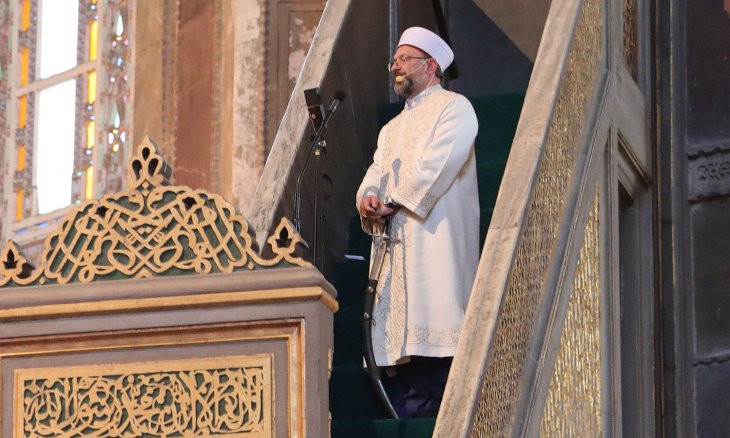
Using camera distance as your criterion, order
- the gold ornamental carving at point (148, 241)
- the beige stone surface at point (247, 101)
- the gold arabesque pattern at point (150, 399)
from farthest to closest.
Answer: the beige stone surface at point (247, 101), the gold ornamental carving at point (148, 241), the gold arabesque pattern at point (150, 399)

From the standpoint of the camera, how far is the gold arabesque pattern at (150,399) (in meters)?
3.72

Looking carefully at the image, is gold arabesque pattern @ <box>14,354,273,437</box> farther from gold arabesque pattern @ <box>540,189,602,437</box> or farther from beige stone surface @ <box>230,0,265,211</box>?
beige stone surface @ <box>230,0,265,211</box>

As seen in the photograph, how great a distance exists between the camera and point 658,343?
7613 mm

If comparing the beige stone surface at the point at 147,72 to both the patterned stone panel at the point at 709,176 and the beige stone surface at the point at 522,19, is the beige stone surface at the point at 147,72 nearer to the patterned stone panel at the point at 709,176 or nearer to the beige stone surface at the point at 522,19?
the beige stone surface at the point at 522,19

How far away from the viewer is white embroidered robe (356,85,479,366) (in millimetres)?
6355

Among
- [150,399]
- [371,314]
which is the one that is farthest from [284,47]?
[150,399]

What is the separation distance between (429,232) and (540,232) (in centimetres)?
66

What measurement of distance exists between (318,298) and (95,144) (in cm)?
653

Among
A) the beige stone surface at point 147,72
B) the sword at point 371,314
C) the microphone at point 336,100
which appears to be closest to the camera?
the sword at point 371,314

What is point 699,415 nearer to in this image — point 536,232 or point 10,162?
point 536,232

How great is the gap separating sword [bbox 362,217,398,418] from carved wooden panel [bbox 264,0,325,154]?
7.88ft

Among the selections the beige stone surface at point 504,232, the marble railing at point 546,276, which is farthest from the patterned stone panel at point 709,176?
the beige stone surface at point 504,232

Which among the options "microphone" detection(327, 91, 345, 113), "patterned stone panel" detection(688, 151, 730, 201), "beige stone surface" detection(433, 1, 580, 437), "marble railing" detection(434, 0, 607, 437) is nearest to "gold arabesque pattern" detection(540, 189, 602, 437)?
"marble railing" detection(434, 0, 607, 437)

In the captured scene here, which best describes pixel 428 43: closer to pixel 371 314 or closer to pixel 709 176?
pixel 371 314
